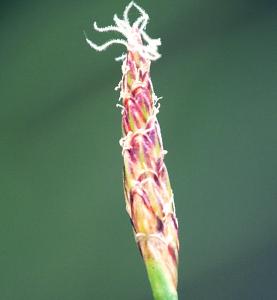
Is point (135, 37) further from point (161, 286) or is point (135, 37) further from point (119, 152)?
point (161, 286)

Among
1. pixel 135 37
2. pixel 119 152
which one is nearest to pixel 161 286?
pixel 119 152

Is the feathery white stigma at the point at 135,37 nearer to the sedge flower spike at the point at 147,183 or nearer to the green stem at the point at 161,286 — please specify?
the sedge flower spike at the point at 147,183

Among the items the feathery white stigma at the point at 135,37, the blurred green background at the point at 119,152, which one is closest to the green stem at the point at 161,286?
the blurred green background at the point at 119,152

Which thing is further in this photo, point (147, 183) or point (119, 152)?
point (119, 152)

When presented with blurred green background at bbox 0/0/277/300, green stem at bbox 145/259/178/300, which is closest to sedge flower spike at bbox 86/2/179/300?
green stem at bbox 145/259/178/300

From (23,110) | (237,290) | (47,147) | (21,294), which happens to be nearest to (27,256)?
(21,294)

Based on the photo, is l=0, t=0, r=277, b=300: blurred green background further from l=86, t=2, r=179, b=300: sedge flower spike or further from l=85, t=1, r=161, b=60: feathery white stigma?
l=86, t=2, r=179, b=300: sedge flower spike
